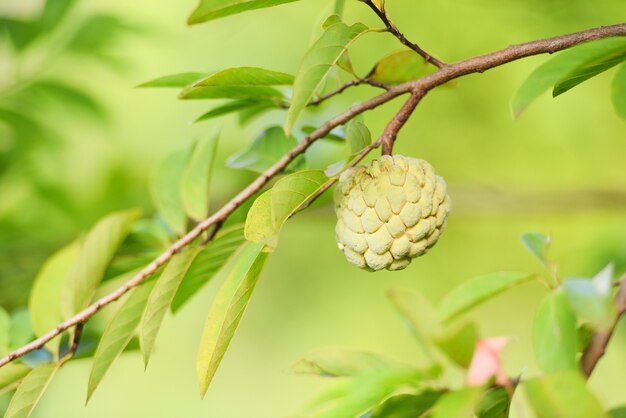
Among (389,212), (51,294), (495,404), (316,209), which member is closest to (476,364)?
(495,404)

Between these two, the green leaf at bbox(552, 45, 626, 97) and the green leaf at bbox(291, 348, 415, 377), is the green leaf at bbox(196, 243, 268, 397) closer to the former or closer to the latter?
the green leaf at bbox(291, 348, 415, 377)

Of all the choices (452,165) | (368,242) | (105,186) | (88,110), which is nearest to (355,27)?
(368,242)

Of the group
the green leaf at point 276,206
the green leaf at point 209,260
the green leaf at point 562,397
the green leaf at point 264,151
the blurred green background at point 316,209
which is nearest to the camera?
the green leaf at point 562,397

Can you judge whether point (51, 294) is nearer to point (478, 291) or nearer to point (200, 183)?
point (200, 183)

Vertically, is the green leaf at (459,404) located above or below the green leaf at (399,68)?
below

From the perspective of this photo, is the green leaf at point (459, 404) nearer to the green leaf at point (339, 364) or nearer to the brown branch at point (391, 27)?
the green leaf at point (339, 364)

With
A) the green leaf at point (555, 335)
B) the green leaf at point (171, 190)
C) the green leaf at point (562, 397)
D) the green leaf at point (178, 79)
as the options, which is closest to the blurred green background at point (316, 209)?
the green leaf at point (171, 190)
